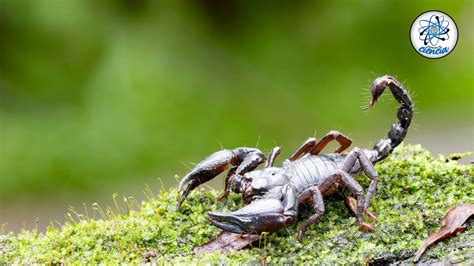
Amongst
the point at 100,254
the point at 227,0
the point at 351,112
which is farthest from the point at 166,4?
the point at 100,254

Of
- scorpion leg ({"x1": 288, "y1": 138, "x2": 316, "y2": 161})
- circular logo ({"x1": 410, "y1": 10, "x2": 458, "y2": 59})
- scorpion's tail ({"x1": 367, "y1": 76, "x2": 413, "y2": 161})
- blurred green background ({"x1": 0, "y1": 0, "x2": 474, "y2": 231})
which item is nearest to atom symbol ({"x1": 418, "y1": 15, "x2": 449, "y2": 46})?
circular logo ({"x1": 410, "y1": 10, "x2": 458, "y2": 59})

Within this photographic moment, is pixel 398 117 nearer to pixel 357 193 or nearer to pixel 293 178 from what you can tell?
pixel 357 193

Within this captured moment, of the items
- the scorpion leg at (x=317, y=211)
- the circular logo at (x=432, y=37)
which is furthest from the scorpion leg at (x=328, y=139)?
the circular logo at (x=432, y=37)

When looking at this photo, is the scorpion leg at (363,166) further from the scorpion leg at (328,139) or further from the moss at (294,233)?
the scorpion leg at (328,139)

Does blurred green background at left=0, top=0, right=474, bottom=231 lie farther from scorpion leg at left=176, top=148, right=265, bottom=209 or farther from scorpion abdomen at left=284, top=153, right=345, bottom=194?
scorpion abdomen at left=284, top=153, right=345, bottom=194

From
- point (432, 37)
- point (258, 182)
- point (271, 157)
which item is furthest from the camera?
point (432, 37)

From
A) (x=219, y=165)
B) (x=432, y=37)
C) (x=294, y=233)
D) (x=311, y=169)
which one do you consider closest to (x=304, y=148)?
(x=311, y=169)
